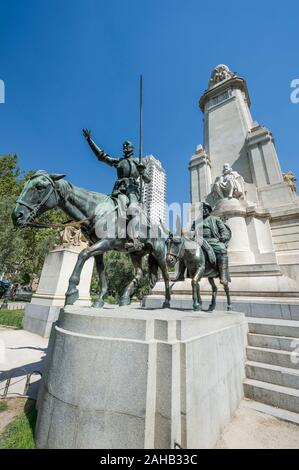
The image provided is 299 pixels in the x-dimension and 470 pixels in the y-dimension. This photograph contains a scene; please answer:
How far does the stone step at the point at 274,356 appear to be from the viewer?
4.86 m

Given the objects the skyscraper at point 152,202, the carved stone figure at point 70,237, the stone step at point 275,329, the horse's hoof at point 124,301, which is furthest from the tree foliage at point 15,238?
the stone step at point 275,329

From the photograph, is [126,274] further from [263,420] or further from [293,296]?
[263,420]

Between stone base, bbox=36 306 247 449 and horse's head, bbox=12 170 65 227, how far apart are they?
210 centimetres

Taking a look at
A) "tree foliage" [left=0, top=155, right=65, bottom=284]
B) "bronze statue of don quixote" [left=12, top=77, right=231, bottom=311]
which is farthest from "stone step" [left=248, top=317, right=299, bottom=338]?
"tree foliage" [left=0, top=155, right=65, bottom=284]

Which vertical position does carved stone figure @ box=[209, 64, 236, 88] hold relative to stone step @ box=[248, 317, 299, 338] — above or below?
above

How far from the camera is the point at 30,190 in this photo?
4.11 metres

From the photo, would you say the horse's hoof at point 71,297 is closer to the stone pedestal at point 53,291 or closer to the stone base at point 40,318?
the stone base at point 40,318

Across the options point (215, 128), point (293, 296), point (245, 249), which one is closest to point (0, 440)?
point (293, 296)

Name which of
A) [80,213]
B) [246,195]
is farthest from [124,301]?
[246,195]

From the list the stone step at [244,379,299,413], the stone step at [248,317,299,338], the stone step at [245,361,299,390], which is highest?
the stone step at [248,317,299,338]

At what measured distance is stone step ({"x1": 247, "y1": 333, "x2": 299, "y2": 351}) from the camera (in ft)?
16.9

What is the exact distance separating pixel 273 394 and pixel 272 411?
353mm

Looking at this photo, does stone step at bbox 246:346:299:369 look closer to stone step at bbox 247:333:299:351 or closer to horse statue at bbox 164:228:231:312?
stone step at bbox 247:333:299:351

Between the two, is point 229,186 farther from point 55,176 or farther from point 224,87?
point 224,87
